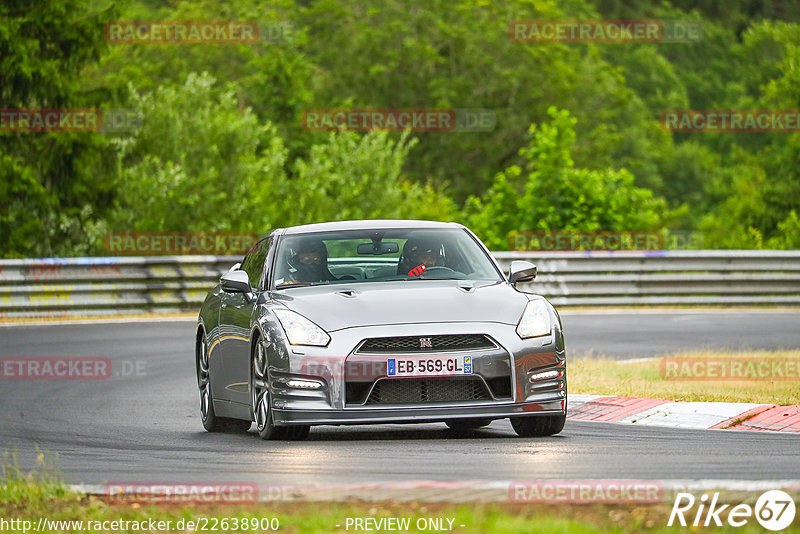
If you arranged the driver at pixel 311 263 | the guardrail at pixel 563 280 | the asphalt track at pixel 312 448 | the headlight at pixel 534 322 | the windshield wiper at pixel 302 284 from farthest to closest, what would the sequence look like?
the guardrail at pixel 563 280 → the driver at pixel 311 263 → the windshield wiper at pixel 302 284 → the headlight at pixel 534 322 → the asphalt track at pixel 312 448

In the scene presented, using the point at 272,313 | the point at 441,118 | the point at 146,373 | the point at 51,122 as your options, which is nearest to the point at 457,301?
the point at 272,313

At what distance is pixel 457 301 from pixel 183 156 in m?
27.3

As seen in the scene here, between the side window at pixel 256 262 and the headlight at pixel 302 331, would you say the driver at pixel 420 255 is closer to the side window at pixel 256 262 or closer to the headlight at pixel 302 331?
the side window at pixel 256 262

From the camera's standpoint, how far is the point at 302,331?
961 cm

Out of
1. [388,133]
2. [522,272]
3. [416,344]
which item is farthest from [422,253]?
[388,133]

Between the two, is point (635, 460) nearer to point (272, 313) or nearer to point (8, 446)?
point (272, 313)

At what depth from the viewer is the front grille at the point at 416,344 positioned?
9.43m

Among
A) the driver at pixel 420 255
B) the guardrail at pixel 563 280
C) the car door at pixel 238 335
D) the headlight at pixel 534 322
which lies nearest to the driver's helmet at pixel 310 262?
the car door at pixel 238 335

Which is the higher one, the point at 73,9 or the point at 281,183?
the point at 73,9

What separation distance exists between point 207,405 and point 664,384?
13.8 ft

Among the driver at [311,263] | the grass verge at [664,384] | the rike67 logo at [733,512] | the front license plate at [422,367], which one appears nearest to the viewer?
the rike67 logo at [733,512]

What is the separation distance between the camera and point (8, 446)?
10.4 metres

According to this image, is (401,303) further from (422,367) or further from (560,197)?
(560,197)

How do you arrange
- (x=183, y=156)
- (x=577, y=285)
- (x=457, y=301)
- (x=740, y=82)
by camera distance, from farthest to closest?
(x=740, y=82)
(x=183, y=156)
(x=577, y=285)
(x=457, y=301)
